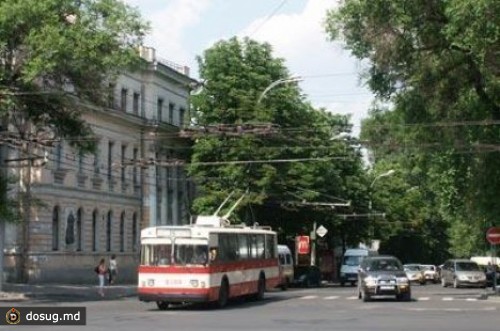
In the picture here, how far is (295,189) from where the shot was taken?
5438 centimetres

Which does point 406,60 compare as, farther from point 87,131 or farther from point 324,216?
point 324,216

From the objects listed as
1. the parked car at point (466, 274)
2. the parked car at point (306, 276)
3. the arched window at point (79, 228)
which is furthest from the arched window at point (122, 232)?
the parked car at point (466, 274)

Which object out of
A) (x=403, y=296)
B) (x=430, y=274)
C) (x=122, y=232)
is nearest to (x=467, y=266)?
(x=430, y=274)

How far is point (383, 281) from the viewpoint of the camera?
31.8 metres

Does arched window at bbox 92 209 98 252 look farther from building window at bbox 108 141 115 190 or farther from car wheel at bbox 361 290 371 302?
car wheel at bbox 361 290 371 302

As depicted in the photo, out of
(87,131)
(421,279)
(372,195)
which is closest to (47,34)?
(87,131)

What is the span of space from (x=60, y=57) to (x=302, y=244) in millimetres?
30113

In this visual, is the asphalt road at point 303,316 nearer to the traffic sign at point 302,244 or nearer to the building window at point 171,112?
the traffic sign at point 302,244

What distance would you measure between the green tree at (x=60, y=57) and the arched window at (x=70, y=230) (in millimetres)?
15818

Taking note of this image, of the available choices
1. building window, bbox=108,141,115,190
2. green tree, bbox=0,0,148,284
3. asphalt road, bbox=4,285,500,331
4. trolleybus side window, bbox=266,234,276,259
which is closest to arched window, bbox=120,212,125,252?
building window, bbox=108,141,115,190

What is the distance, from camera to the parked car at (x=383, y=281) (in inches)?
1256

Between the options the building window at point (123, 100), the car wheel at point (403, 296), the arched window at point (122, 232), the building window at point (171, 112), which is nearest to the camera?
the car wheel at point (403, 296)

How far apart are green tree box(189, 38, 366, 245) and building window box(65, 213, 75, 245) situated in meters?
7.14

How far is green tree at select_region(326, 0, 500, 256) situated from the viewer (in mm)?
30172
